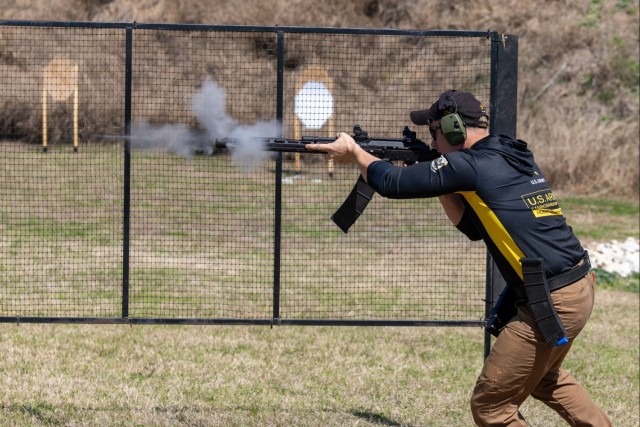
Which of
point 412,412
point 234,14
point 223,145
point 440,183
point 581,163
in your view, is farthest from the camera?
point 234,14

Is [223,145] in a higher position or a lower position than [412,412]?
higher

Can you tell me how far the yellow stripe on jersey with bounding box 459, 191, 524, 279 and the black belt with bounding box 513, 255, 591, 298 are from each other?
13cm

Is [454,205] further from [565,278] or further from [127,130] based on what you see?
[127,130]

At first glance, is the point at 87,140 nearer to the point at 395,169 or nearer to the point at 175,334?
the point at 175,334

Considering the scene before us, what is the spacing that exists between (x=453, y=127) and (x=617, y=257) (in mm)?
10082

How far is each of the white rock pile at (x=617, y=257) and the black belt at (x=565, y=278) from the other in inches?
363

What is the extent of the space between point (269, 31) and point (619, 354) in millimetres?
5648

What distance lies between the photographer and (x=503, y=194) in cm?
527

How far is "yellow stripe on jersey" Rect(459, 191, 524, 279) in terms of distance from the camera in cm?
532

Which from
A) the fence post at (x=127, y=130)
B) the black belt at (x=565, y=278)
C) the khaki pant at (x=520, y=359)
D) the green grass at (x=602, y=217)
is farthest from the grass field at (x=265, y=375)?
the green grass at (x=602, y=217)

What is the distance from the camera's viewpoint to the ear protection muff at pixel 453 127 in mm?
5449

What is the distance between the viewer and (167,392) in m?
7.96

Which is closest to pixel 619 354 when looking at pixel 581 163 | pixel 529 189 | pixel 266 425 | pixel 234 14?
pixel 266 425

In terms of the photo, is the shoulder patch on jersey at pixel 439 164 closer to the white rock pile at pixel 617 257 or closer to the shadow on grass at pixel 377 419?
the shadow on grass at pixel 377 419
